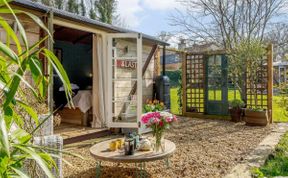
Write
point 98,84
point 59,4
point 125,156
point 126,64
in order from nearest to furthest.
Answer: point 125,156 < point 98,84 < point 126,64 < point 59,4

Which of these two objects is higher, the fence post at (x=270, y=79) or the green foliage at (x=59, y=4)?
the green foliage at (x=59, y=4)

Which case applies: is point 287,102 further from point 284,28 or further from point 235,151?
point 284,28

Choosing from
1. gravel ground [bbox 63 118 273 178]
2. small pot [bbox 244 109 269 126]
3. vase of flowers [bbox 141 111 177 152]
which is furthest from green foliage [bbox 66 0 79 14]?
vase of flowers [bbox 141 111 177 152]

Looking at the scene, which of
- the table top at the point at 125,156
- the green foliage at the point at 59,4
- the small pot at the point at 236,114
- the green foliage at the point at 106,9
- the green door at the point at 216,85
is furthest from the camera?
the green foliage at the point at 106,9

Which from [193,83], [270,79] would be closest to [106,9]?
[193,83]

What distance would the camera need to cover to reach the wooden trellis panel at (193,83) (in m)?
8.72

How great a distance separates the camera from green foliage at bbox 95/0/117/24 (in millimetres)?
16531

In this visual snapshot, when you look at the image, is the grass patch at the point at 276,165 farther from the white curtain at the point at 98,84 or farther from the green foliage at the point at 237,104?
the white curtain at the point at 98,84

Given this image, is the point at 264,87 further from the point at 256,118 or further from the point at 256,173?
the point at 256,173

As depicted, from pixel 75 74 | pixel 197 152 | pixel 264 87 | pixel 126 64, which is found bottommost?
pixel 197 152

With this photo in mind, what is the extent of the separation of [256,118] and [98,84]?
4.18m

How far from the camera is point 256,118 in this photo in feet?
23.6

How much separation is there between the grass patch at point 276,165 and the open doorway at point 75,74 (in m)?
4.00

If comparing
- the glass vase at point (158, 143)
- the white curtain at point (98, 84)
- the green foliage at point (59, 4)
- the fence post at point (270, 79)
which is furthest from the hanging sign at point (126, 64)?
the green foliage at point (59, 4)
